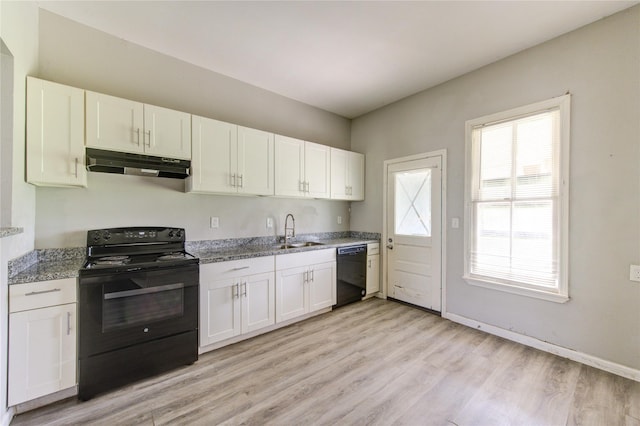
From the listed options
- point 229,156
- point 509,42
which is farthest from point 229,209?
point 509,42

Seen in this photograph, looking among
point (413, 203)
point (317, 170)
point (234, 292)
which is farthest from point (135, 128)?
point (413, 203)

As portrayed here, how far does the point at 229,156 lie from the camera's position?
110 inches

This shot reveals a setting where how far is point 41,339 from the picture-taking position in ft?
5.63

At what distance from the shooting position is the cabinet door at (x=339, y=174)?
12.6 feet

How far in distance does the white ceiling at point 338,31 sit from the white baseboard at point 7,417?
2.93 meters

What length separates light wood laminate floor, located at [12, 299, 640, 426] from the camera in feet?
5.52

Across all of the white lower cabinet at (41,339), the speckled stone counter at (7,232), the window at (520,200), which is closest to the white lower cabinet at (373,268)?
the window at (520,200)

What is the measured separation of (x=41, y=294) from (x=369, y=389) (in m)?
2.35

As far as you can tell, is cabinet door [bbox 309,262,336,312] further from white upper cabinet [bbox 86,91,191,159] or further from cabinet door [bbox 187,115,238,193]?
white upper cabinet [bbox 86,91,191,159]

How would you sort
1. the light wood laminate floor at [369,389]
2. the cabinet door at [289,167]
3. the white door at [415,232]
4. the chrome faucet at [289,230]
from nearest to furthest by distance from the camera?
the light wood laminate floor at [369,389]
the cabinet door at [289,167]
the white door at [415,232]
the chrome faucet at [289,230]

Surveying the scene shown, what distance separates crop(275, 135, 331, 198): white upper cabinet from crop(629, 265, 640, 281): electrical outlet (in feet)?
9.77

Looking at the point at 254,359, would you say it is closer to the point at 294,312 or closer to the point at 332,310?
the point at 294,312

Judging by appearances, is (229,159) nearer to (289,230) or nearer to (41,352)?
(289,230)

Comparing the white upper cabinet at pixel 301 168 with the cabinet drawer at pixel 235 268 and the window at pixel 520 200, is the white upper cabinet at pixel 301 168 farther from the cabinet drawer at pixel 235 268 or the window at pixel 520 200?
the window at pixel 520 200
